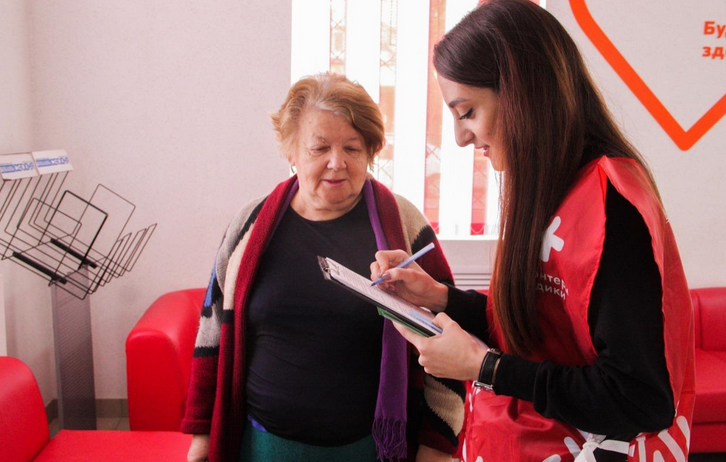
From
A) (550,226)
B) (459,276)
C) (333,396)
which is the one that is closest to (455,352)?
(550,226)

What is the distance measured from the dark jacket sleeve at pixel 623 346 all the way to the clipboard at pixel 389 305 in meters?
0.26

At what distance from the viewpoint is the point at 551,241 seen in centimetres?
95

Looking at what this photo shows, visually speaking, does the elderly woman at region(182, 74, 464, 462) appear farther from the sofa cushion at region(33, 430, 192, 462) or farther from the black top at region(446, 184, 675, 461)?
the black top at region(446, 184, 675, 461)

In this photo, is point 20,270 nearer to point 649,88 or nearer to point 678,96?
point 649,88

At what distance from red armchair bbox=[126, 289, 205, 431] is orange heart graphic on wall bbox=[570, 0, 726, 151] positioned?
2.70 metres

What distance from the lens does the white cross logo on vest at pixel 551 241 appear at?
931 mm

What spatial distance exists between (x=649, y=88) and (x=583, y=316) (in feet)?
9.98

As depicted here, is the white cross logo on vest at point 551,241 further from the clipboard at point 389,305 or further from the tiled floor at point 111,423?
the tiled floor at point 111,423

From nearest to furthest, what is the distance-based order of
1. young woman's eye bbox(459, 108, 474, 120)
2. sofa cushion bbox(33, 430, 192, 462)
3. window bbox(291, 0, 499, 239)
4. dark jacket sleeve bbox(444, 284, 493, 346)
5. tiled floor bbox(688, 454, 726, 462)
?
young woman's eye bbox(459, 108, 474, 120)
dark jacket sleeve bbox(444, 284, 493, 346)
sofa cushion bbox(33, 430, 192, 462)
tiled floor bbox(688, 454, 726, 462)
window bbox(291, 0, 499, 239)

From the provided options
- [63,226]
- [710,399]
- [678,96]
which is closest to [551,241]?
[710,399]

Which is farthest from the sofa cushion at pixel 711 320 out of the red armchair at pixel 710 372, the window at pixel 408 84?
the window at pixel 408 84

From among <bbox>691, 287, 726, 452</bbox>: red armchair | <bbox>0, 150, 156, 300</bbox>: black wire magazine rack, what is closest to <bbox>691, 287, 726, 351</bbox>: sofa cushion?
<bbox>691, 287, 726, 452</bbox>: red armchair

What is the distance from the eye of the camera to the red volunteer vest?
0.86 m

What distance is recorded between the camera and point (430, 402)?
166 centimetres
